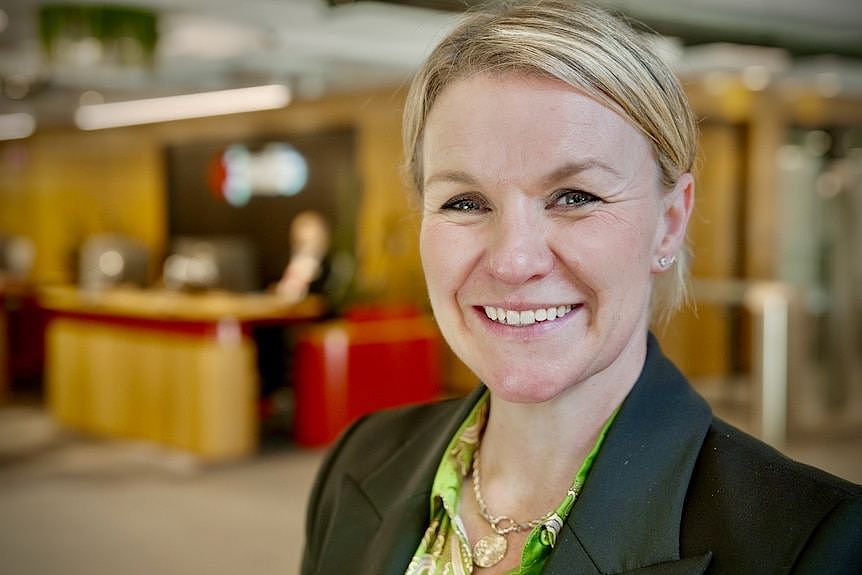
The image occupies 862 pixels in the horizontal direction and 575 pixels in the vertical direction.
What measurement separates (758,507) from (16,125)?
55.3ft

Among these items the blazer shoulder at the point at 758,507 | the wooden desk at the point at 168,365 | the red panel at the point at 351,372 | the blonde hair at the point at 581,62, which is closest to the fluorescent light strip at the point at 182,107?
the wooden desk at the point at 168,365

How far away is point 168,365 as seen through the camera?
7238 mm

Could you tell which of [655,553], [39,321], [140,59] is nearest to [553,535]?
[655,553]

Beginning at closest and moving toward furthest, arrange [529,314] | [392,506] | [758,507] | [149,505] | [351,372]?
[758,507] < [529,314] < [392,506] < [149,505] < [351,372]

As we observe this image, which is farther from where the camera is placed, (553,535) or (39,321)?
(39,321)

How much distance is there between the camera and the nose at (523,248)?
3.54 ft

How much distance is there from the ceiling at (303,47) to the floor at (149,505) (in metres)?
2.93

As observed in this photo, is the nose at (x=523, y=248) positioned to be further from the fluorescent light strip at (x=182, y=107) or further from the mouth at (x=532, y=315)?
the fluorescent light strip at (x=182, y=107)

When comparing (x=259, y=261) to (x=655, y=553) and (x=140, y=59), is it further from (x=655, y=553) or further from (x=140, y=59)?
(x=655, y=553)

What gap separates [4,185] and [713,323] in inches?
525

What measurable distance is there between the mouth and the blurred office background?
1831 mm

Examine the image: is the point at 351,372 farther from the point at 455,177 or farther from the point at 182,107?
the point at 182,107

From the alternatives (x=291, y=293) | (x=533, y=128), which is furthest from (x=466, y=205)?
(x=291, y=293)

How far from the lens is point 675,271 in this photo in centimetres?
134
